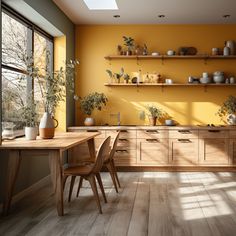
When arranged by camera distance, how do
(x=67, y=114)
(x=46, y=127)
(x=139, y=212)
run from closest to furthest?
(x=139, y=212) → (x=46, y=127) → (x=67, y=114)

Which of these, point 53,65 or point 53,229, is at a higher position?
point 53,65

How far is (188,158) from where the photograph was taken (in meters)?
6.25

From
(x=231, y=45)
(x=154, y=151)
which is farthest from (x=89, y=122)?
(x=231, y=45)

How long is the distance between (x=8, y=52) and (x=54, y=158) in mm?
1704

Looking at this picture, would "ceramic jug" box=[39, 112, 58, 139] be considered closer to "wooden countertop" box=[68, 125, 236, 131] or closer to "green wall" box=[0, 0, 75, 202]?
"green wall" box=[0, 0, 75, 202]

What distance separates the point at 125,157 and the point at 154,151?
500mm

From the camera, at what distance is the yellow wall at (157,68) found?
22.2 ft

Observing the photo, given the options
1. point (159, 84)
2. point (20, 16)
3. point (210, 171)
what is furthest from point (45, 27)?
point (210, 171)

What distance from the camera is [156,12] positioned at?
19.5 ft

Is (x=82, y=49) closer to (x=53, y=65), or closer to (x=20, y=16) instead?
(x=53, y=65)

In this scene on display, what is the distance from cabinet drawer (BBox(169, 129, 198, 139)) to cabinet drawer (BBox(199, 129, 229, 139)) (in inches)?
4.4

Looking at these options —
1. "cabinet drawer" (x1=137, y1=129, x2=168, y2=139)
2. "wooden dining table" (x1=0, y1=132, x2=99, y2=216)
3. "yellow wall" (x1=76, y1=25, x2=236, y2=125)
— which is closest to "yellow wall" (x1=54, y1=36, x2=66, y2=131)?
"yellow wall" (x1=76, y1=25, x2=236, y2=125)

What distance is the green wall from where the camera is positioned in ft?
14.1

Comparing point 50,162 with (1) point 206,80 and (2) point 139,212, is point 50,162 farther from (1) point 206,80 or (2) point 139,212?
(1) point 206,80
